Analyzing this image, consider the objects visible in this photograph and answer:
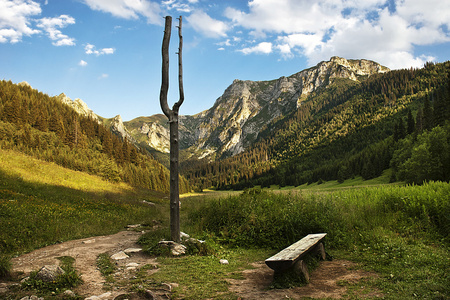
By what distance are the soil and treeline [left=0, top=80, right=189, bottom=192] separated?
149 ft

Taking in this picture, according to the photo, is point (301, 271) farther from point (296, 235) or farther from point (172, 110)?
point (172, 110)

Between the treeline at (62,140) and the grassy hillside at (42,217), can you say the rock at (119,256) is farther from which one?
the treeline at (62,140)

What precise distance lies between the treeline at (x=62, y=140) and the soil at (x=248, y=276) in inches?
1792

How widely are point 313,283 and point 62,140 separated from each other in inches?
Result: 2864

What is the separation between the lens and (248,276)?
6.80 m

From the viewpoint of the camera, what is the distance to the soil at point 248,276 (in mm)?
5336

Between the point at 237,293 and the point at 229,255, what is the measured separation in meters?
3.98

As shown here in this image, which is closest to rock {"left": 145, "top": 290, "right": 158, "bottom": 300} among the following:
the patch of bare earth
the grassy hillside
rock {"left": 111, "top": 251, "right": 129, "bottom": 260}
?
the patch of bare earth

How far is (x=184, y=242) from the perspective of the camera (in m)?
10.1

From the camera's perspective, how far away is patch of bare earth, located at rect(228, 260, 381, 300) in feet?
17.4

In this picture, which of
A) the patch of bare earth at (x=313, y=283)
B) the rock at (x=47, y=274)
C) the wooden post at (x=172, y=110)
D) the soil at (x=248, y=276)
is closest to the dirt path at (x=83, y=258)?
the soil at (x=248, y=276)

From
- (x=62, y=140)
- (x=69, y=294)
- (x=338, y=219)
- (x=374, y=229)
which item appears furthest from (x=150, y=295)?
(x=62, y=140)

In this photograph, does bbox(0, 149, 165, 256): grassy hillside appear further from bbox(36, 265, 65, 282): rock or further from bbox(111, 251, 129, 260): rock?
bbox(36, 265, 65, 282): rock

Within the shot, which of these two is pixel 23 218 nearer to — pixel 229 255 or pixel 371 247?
pixel 229 255
